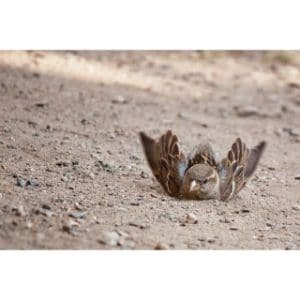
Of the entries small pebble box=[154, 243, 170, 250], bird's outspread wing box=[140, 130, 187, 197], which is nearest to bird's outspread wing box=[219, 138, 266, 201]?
bird's outspread wing box=[140, 130, 187, 197]

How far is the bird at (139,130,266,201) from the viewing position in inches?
111

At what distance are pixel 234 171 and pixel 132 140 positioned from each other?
2.18 feet

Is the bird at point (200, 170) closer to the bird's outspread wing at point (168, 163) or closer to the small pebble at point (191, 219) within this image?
the bird's outspread wing at point (168, 163)

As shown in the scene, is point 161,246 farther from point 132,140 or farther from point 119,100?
point 119,100

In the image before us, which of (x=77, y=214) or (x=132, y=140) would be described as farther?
(x=132, y=140)

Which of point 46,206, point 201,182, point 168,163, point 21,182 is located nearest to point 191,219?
point 201,182

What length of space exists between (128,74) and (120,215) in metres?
1.50

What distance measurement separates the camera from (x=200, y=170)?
283 cm

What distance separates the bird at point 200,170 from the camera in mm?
2818

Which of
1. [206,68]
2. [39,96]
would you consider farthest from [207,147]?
[206,68]

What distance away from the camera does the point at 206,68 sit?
4.16 m

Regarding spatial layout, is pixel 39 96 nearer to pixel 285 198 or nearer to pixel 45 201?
pixel 45 201

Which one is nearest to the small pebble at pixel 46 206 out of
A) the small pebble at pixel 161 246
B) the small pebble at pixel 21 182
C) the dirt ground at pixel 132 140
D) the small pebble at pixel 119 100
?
the dirt ground at pixel 132 140

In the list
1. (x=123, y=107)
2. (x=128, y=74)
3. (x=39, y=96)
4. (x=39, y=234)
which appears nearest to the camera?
(x=39, y=234)
